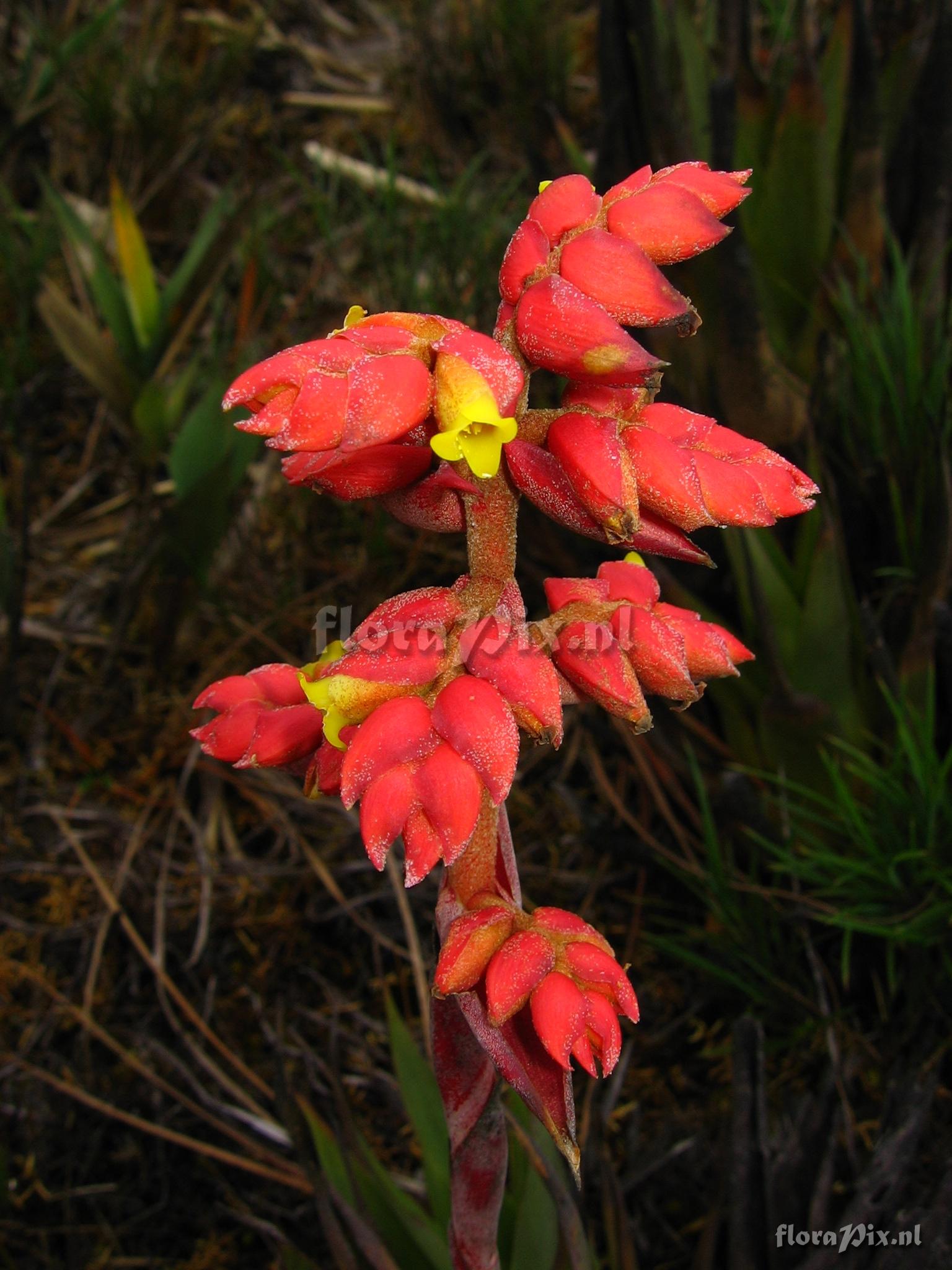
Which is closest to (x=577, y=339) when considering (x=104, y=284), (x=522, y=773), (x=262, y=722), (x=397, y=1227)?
(x=262, y=722)

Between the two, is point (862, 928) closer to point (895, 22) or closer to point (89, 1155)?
point (89, 1155)

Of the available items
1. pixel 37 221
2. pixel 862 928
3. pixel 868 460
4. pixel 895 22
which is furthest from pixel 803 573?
pixel 37 221

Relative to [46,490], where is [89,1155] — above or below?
below

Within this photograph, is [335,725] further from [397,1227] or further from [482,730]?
[397,1227]

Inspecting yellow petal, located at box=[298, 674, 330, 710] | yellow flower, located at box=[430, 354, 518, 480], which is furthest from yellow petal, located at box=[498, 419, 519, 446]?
yellow petal, located at box=[298, 674, 330, 710]

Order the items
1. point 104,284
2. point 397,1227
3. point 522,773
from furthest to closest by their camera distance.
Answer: point 104,284
point 522,773
point 397,1227

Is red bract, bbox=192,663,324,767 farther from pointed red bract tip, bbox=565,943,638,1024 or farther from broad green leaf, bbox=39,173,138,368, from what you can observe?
broad green leaf, bbox=39,173,138,368
